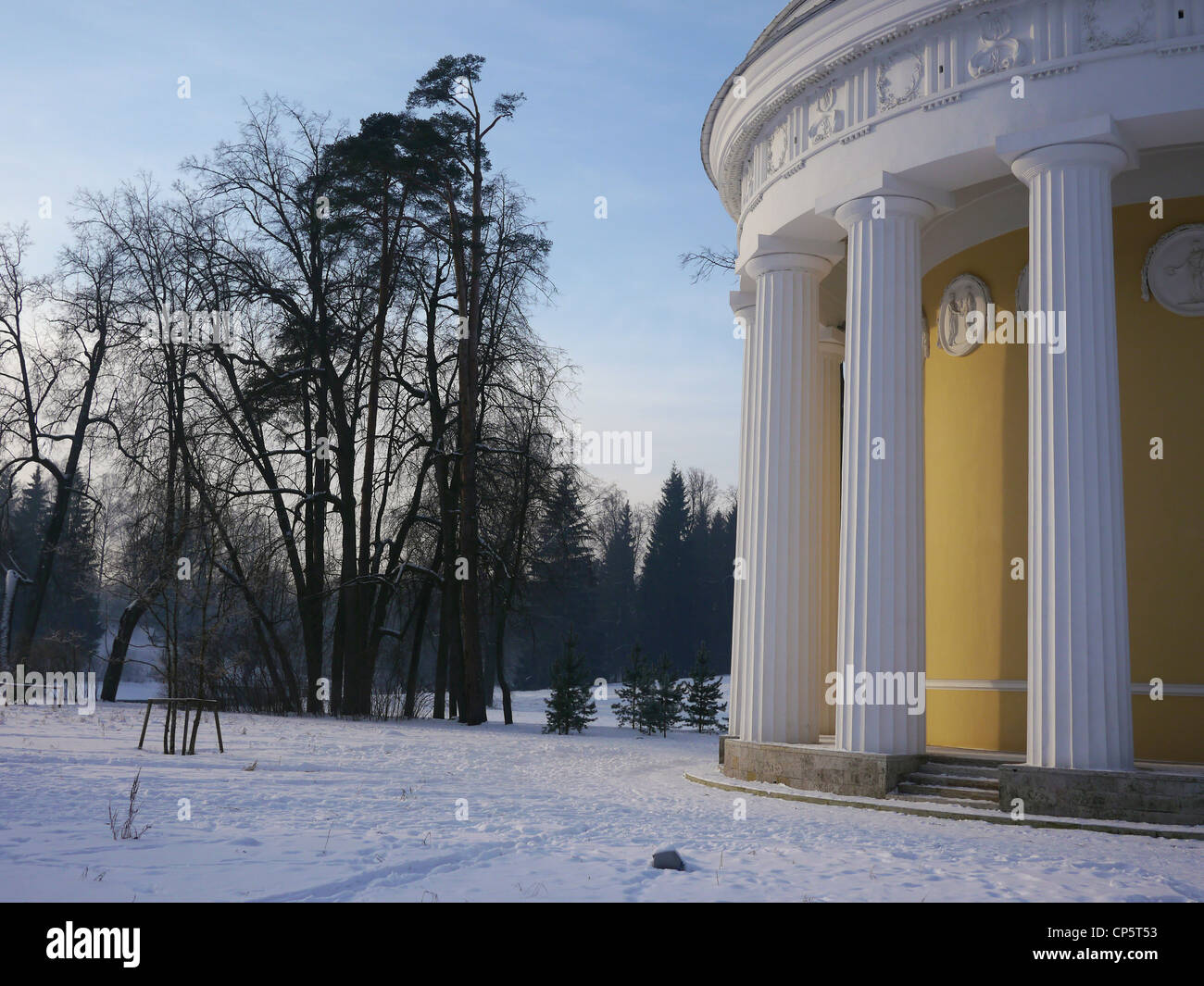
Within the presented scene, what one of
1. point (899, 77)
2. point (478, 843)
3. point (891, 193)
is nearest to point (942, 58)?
point (899, 77)

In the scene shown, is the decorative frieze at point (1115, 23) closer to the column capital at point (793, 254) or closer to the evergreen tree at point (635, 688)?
the column capital at point (793, 254)

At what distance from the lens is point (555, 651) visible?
65062mm

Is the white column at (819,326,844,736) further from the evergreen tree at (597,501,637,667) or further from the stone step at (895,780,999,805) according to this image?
the evergreen tree at (597,501,637,667)

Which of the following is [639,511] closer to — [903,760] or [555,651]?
[555,651]

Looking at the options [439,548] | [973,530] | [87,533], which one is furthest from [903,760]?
[87,533]

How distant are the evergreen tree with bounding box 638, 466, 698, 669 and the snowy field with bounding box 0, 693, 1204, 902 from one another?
53866 millimetres

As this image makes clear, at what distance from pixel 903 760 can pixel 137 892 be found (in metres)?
8.26

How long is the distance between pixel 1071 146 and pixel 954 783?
683 cm

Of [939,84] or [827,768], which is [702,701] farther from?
[939,84]

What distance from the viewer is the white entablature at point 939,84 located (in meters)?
11.1

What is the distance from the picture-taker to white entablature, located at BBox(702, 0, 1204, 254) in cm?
1109

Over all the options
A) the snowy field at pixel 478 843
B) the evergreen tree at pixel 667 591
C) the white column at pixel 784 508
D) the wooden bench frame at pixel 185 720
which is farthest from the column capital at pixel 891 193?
the evergreen tree at pixel 667 591

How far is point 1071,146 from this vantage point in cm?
1128
